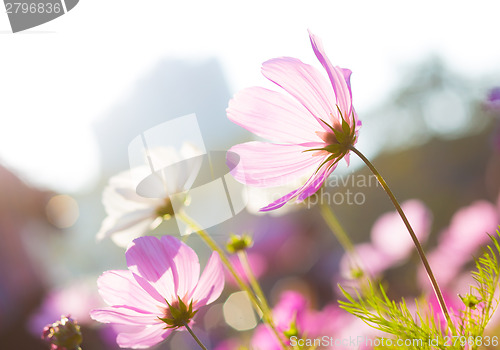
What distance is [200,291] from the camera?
462 mm

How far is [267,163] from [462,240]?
0.61m

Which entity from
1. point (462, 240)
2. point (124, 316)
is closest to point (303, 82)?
point (124, 316)

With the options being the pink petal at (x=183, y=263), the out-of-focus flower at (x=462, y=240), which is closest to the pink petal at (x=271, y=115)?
the pink petal at (x=183, y=263)

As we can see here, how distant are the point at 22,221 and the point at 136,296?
8.55 feet

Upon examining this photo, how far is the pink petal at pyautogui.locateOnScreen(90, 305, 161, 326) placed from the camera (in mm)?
410

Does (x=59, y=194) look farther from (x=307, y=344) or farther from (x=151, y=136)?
(x=307, y=344)

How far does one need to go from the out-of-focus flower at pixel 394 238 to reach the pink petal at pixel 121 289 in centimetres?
61

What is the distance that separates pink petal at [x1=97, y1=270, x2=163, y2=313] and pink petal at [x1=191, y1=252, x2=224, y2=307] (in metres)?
0.05

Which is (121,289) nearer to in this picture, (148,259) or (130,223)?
(148,259)

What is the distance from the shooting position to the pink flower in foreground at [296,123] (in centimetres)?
41

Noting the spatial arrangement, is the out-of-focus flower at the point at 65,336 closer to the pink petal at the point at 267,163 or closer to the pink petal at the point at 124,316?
the pink petal at the point at 124,316

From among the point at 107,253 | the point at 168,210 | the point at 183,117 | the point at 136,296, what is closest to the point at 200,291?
the point at 136,296

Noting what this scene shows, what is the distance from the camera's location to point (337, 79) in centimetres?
41

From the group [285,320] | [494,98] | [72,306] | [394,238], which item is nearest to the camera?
[494,98]
